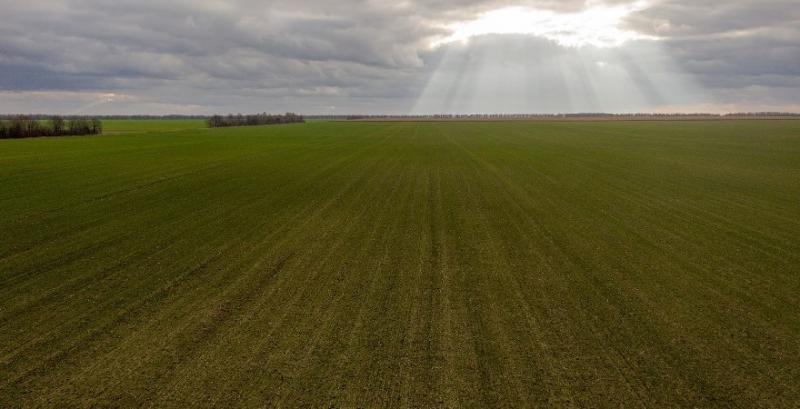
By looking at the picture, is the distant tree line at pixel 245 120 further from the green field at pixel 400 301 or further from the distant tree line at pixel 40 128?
the green field at pixel 400 301

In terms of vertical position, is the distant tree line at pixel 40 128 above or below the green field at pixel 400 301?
above

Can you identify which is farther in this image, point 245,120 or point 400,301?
point 245,120

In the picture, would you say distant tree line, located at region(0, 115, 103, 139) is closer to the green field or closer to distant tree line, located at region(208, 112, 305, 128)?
distant tree line, located at region(208, 112, 305, 128)

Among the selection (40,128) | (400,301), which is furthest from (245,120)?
(400,301)

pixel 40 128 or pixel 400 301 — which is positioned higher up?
pixel 40 128

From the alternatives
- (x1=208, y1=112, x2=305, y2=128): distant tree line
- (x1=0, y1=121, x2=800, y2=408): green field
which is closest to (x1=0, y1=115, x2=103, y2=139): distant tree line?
(x1=208, y1=112, x2=305, y2=128): distant tree line

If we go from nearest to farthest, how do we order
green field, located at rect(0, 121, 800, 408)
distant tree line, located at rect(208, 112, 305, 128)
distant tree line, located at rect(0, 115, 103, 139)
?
green field, located at rect(0, 121, 800, 408), distant tree line, located at rect(0, 115, 103, 139), distant tree line, located at rect(208, 112, 305, 128)

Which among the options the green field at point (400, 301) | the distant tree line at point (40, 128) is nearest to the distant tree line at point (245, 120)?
the distant tree line at point (40, 128)

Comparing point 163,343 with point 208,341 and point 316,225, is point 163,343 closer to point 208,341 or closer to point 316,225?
point 208,341

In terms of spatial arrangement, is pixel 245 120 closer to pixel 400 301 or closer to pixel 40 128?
pixel 40 128

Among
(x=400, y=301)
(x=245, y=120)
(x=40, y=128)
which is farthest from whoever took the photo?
(x=245, y=120)
